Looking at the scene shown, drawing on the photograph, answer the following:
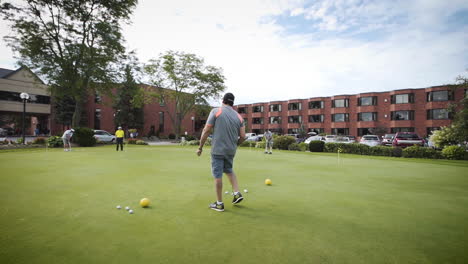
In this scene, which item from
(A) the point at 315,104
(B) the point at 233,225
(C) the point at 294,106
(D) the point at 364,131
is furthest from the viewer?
(C) the point at 294,106

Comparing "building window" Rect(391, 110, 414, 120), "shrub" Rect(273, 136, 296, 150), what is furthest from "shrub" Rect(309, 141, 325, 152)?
"building window" Rect(391, 110, 414, 120)

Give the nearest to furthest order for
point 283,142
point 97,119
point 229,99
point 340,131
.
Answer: point 229,99
point 283,142
point 97,119
point 340,131

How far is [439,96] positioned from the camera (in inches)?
1772

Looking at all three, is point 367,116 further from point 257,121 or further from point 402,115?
point 257,121

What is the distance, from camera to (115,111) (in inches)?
1865

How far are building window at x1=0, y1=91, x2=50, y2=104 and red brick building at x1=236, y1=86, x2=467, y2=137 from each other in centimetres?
4705

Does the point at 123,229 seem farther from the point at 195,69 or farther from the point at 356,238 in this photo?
the point at 195,69

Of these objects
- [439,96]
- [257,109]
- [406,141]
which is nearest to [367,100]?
[439,96]

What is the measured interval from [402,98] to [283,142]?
3768 centimetres

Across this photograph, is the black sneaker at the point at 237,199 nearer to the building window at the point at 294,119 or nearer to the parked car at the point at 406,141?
the parked car at the point at 406,141

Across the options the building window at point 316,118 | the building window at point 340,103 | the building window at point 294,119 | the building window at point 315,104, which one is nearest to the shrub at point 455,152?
the building window at point 340,103

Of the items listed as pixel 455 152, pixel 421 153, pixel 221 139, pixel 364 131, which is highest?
pixel 364 131

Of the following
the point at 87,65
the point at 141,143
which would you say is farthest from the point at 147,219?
the point at 141,143

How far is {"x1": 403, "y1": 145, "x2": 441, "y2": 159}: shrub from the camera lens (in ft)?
56.4
